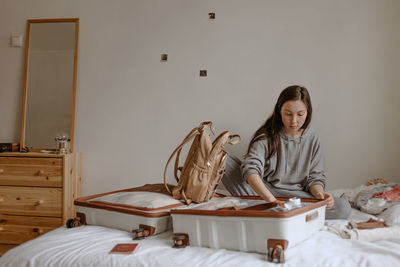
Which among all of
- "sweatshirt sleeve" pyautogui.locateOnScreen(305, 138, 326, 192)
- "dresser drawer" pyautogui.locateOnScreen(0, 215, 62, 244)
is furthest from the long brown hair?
"dresser drawer" pyautogui.locateOnScreen(0, 215, 62, 244)

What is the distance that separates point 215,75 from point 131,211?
4.60 feet

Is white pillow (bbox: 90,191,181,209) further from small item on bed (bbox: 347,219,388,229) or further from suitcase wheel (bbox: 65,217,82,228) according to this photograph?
small item on bed (bbox: 347,219,388,229)

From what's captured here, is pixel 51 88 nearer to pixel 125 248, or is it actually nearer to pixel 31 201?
pixel 31 201

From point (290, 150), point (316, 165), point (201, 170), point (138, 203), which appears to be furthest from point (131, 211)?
point (316, 165)

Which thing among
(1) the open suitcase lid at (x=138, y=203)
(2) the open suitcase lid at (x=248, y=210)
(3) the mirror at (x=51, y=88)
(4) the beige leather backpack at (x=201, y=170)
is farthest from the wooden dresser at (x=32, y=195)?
(2) the open suitcase lid at (x=248, y=210)

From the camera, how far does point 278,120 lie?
1.95m

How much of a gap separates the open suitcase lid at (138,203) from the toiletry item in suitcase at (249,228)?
0.15 metres

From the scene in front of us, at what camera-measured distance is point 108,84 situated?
9.02 ft

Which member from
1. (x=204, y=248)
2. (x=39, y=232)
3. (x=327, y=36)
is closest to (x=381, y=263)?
(x=204, y=248)

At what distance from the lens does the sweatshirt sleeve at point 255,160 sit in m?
1.72

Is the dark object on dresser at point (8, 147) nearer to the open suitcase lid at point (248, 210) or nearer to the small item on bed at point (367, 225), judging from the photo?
the open suitcase lid at point (248, 210)

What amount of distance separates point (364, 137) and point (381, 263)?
149 cm

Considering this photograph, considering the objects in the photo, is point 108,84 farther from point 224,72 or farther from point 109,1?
point 224,72

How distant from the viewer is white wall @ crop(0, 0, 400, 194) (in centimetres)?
238
